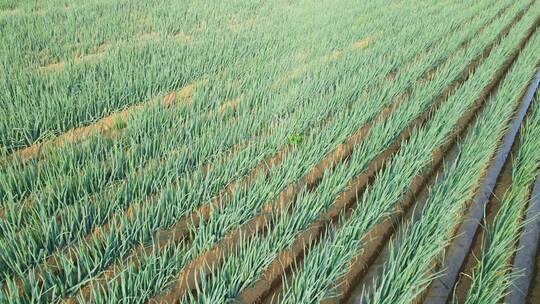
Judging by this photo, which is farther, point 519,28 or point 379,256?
point 519,28

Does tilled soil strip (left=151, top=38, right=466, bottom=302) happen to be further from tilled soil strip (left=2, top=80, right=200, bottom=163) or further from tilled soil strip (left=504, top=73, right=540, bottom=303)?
tilled soil strip (left=2, top=80, right=200, bottom=163)

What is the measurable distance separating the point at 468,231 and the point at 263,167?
39.5 inches

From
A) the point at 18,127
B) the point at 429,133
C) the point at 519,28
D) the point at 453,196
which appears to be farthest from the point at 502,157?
the point at 519,28

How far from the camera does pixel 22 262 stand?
57.9 inches

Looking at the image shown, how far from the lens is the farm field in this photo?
1508mm

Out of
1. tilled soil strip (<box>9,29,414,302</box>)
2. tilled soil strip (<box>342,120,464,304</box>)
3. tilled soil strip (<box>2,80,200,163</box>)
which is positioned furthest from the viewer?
tilled soil strip (<box>2,80,200,163</box>)

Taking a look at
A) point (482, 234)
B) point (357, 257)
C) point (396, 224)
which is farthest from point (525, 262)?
point (357, 257)

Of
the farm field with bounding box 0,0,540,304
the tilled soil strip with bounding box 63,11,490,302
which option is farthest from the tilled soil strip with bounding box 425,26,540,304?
the tilled soil strip with bounding box 63,11,490,302

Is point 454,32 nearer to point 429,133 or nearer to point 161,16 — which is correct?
point 429,133

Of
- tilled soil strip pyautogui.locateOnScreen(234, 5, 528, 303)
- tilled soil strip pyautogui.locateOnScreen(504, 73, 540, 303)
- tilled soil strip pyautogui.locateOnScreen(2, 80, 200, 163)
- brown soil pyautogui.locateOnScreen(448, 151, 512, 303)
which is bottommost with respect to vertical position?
tilled soil strip pyautogui.locateOnScreen(504, 73, 540, 303)

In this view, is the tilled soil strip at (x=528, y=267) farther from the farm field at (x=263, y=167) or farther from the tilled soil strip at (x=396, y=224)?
the tilled soil strip at (x=396, y=224)

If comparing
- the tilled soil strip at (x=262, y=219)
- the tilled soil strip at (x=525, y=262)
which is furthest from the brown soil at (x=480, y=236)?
the tilled soil strip at (x=262, y=219)

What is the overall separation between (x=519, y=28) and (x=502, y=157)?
338 cm

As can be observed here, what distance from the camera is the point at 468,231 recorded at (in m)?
2.05
